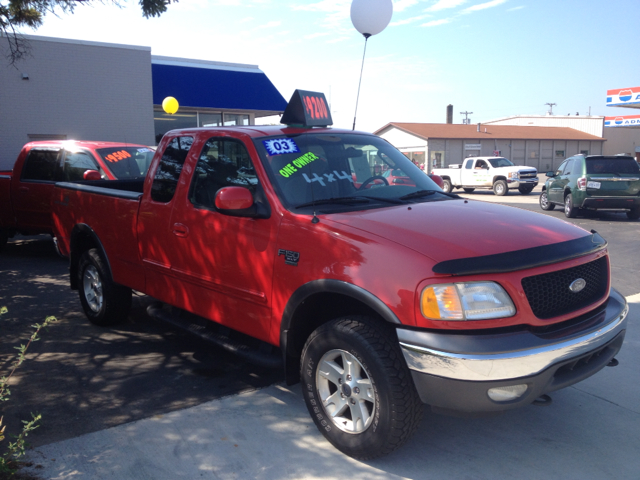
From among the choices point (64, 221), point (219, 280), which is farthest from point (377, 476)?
point (64, 221)

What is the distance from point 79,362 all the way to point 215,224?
1982mm

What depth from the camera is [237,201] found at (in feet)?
11.3

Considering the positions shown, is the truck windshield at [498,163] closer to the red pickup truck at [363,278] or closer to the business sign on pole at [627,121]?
the red pickup truck at [363,278]

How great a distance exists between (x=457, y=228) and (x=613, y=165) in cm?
1324

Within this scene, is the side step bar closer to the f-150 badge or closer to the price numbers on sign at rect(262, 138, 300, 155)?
the f-150 badge

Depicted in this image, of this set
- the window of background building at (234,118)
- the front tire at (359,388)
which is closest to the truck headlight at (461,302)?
the front tire at (359,388)

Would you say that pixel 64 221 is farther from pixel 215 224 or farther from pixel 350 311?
pixel 350 311

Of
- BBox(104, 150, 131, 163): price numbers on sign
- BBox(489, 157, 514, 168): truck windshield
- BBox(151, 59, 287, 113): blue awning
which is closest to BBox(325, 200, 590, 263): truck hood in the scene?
BBox(104, 150, 131, 163): price numbers on sign

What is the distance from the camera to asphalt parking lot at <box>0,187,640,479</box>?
3.10 meters

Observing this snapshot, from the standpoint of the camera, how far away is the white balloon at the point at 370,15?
22.7 feet

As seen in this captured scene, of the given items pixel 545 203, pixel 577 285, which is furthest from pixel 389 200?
pixel 545 203

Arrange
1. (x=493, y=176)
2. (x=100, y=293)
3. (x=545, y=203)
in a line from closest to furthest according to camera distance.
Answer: (x=100, y=293)
(x=545, y=203)
(x=493, y=176)

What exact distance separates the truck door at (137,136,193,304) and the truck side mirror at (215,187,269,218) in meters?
1.00

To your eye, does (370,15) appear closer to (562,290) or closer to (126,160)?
(126,160)
